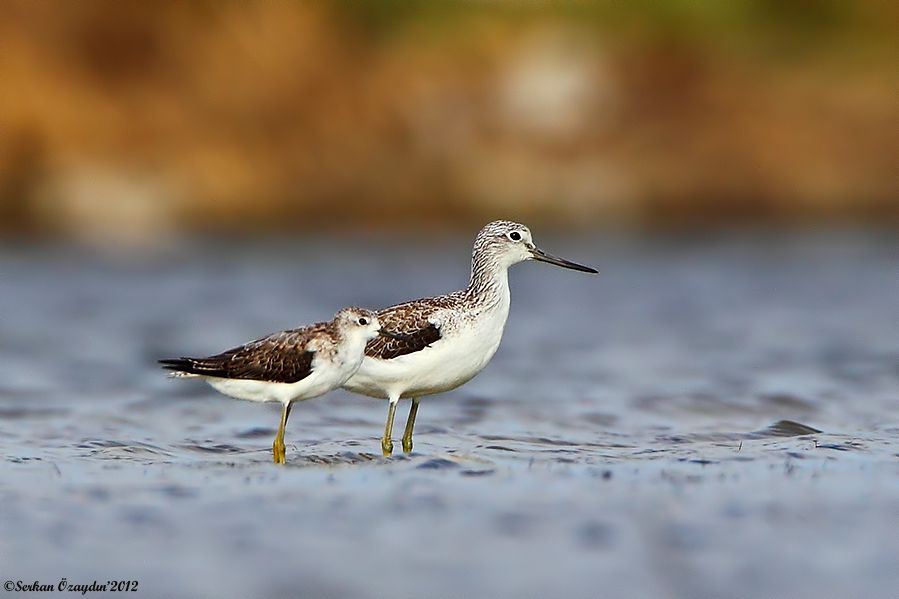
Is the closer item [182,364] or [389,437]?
[182,364]

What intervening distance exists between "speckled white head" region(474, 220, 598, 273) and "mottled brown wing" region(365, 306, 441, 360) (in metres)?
0.97

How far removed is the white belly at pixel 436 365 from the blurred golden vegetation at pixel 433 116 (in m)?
15.3

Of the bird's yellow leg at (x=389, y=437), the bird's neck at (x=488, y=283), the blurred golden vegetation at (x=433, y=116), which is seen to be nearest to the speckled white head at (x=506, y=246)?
the bird's neck at (x=488, y=283)

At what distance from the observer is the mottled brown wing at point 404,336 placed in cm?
1109

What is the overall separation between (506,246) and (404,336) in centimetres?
→ 137

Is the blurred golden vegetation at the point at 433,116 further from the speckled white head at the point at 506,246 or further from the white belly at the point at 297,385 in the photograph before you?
the white belly at the point at 297,385

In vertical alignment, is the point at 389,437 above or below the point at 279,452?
above

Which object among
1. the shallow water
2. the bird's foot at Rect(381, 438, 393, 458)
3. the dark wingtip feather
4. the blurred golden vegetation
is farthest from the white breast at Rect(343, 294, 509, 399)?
the blurred golden vegetation

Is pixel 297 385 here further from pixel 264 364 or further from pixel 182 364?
pixel 182 364

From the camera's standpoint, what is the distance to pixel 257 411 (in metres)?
13.9

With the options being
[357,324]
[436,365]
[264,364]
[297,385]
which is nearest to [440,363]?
[436,365]

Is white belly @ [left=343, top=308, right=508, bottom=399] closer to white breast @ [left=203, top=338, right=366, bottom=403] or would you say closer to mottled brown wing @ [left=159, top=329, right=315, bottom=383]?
white breast @ [left=203, top=338, right=366, bottom=403]

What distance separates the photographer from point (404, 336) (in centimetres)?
1112

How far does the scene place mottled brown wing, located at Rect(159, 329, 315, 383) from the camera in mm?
10719
